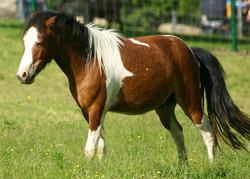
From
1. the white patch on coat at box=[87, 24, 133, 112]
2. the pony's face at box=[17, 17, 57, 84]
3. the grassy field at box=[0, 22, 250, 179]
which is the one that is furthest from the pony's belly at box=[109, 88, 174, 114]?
the pony's face at box=[17, 17, 57, 84]

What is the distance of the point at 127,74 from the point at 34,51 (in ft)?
3.61

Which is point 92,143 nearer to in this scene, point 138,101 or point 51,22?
point 138,101

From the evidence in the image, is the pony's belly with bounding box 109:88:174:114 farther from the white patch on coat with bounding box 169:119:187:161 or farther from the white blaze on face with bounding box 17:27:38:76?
the white blaze on face with bounding box 17:27:38:76

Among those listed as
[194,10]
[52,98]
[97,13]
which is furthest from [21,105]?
[194,10]

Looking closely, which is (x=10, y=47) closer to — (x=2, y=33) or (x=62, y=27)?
(x=2, y=33)

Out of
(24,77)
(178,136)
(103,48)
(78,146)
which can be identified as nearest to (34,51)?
(24,77)

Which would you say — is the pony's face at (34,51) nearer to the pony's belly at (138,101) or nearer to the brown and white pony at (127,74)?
the brown and white pony at (127,74)

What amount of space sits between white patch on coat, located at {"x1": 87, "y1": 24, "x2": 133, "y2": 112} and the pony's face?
1.65ft

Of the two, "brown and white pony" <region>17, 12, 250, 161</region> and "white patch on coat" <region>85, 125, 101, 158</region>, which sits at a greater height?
"brown and white pony" <region>17, 12, 250, 161</region>

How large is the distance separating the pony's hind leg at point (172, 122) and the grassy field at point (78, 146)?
133 mm

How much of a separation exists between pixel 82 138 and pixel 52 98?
387 cm

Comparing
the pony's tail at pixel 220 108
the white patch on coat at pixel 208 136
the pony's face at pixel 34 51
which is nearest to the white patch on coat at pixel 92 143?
the pony's face at pixel 34 51

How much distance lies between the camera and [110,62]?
514cm

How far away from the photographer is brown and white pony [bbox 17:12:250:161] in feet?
16.1
